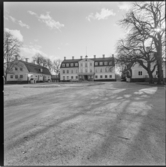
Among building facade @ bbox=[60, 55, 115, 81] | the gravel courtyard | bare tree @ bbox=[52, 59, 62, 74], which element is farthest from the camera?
bare tree @ bbox=[52, 59, 62, 74]

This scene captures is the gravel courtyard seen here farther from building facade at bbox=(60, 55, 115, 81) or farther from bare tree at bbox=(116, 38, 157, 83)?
building facade at bbox=(60, 55, 115, 81)

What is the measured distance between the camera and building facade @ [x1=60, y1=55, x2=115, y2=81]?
45.6 m

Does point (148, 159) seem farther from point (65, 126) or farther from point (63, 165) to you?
point (65, 126)

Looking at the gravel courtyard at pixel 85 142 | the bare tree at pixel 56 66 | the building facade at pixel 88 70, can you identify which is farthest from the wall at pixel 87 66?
the gravel courtyard at pixel 85 142

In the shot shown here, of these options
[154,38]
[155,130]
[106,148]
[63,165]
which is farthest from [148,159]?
[154,38]

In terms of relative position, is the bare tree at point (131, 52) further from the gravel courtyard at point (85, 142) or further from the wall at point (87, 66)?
the wall at point (87, 66)

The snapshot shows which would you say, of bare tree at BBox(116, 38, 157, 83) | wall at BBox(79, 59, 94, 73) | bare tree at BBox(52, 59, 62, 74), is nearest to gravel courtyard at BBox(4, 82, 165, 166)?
bare tree at BBox(116, 38, 157, 83)

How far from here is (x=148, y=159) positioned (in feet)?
5.44

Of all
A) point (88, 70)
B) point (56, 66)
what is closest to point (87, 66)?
point (88, 70)

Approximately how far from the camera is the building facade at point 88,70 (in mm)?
45562

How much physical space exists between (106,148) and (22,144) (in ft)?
5.76

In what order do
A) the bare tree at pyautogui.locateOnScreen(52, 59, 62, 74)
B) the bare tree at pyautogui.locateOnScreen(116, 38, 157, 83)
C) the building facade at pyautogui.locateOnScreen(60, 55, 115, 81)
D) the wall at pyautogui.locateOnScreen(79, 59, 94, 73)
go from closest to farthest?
1. the bare tree at pyautogui.locateOnScreen(116, 38, 157, 83)
2. the building facade at pyautogui.locateOnScreen(60, 55, 115, 81)
3. the wall at pyautogui.locateOnScreen(79, 59, 94, 73)
4. the bare tree at pyautogui.locateOnScreen(52, 59, 62, 74)

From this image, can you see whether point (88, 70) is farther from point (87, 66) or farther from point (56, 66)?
point (56, 66)

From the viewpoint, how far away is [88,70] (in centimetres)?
4694
